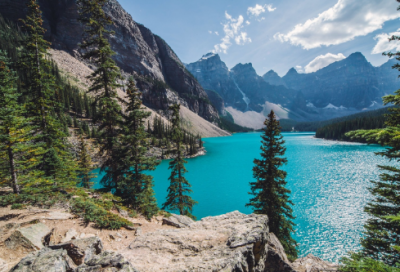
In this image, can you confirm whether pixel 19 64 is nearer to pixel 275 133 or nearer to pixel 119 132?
pixel 119 132

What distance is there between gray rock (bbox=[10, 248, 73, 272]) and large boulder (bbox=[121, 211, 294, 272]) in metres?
2.06

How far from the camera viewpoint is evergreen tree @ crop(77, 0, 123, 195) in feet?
45.3

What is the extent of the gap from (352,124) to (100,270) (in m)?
164

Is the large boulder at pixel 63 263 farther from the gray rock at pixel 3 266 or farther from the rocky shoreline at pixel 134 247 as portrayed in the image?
the gray rock at pixel 3 266

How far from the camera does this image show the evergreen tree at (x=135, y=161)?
1513 cm

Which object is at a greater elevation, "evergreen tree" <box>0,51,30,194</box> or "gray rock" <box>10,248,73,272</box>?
"evergreen tree" <box>0,51,30,194</box>

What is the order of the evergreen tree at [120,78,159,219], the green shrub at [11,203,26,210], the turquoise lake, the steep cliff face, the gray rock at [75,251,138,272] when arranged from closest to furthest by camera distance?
the gray rock at [75,251,138,272] < the green shrub at [11,203,26,210] < the evergreen tree at [120,78,159,219] < the turquoise lake < the steep cliff face

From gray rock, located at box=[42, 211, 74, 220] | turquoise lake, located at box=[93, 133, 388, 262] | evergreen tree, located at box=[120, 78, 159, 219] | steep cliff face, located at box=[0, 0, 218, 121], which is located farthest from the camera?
steep cliff face, located at box=[0, 0, 218, 121]

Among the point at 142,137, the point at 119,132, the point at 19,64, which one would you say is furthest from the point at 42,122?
the point at 142,137

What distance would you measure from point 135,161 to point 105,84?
7518 millimetres

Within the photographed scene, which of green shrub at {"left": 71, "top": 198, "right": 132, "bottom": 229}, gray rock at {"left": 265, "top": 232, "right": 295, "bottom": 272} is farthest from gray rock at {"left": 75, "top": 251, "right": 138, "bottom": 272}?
gray rock at {"left": 265, "top": 232, "right": 295, "bottom": 272}

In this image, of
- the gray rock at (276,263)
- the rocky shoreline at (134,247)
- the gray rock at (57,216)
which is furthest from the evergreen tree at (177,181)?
the gray rock at (276,263)

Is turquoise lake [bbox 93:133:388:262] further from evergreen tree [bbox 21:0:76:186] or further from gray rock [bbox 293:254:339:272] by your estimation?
evergreen tree [bbox 21:0:76:186]

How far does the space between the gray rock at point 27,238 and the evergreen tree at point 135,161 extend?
7490mm
